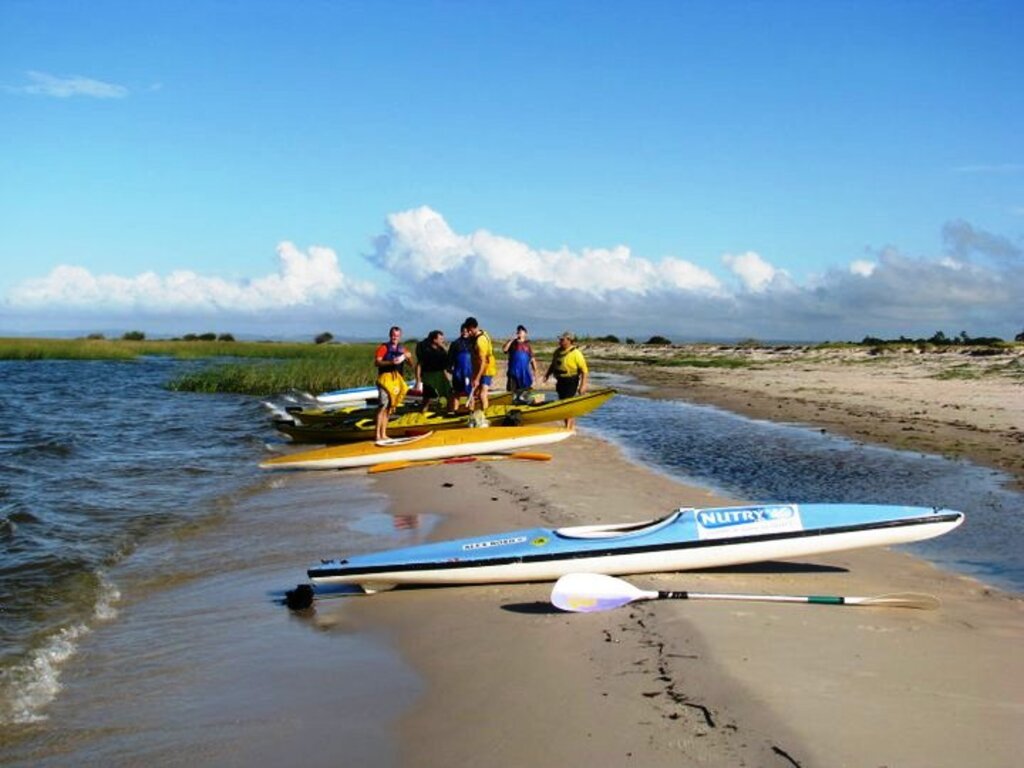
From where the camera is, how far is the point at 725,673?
462 centimetres

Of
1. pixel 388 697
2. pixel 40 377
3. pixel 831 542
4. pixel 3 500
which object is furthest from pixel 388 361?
pixel 40 377

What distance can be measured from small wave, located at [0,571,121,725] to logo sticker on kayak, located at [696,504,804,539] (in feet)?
14.0

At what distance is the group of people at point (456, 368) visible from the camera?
562 inches

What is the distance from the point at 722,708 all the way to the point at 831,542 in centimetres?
281

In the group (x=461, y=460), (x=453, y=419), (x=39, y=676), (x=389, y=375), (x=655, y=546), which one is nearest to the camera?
(x=39, y=676)

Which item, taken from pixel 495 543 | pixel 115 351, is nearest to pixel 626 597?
pixel 495 543

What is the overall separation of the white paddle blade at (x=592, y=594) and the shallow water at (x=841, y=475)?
2871 mm

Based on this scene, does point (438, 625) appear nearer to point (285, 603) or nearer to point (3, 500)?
point (285, 603)

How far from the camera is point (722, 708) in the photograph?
4.20 m

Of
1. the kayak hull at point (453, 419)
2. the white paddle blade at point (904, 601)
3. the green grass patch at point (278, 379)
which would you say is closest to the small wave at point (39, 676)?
the white paddle blade at point (904, 601)

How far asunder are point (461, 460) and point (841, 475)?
17.6 ft

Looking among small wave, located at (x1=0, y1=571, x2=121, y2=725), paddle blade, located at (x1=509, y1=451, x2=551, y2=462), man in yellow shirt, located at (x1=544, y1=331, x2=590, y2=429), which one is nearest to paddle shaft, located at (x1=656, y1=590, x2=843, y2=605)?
small wave, located at (x1=0, y1=571, x2=121, y2=725)

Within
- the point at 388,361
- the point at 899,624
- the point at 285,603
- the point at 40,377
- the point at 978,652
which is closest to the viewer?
the point at 978,652

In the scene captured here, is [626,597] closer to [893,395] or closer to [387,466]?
[387,466]
